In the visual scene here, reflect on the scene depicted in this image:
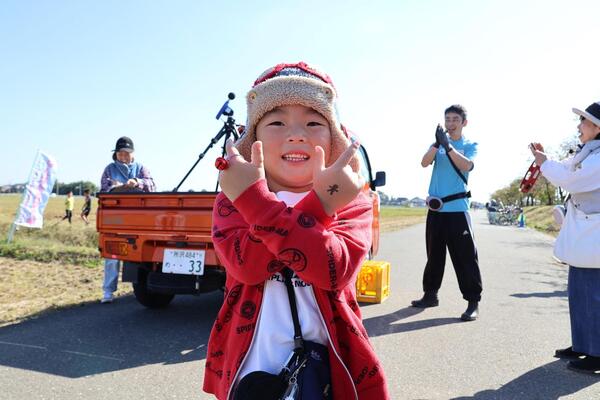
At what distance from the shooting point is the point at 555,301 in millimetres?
5793

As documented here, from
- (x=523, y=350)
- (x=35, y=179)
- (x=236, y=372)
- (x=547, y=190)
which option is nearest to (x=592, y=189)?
(x=523, y=350)

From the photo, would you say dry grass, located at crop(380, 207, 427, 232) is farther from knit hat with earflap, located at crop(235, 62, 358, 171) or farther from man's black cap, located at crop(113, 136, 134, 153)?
knit hat with earflap, located at crop(235, 62, 358, 171)

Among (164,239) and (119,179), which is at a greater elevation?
(119,179)

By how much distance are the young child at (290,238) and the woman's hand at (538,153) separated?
8.54 ft

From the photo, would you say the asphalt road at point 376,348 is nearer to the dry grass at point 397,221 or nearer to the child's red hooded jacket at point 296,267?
the child's red hooded jacket at point 296,267

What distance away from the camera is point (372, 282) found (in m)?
5.45

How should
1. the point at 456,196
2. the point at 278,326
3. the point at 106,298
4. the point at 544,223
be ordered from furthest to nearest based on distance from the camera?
1. the point at 544,223
2. the point at 106,298
3. the point at 456,196
4. the point at 278,326

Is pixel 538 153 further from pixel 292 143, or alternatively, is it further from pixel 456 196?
pixel 292 143

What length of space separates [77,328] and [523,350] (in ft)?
13.3

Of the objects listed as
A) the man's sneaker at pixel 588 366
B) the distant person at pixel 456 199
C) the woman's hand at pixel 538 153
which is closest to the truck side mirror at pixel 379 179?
the distant person at pixel 456 199

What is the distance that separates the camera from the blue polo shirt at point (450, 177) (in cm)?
465

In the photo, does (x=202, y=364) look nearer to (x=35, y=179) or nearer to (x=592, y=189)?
(x=592, y=189)

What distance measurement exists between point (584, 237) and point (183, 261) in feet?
10.8

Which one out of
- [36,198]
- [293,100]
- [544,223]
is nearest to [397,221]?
[544,223]
